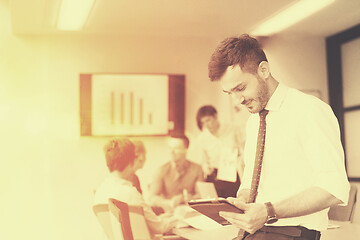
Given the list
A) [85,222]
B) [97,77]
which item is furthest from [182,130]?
[85,222]

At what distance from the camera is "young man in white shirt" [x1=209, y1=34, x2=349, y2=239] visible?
1589 mm

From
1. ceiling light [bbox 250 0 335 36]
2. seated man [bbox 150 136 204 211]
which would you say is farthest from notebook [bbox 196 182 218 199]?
ceiling light [bbox 250 0 335 36]

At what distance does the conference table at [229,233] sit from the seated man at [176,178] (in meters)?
1.87

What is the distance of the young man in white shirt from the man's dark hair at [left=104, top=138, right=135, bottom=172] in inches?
58.6

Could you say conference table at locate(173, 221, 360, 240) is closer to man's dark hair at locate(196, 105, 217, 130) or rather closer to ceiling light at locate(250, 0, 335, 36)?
ceiling light at locate(250, 0, 335, 36)

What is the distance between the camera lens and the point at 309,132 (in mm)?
1654

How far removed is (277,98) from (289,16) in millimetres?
3090

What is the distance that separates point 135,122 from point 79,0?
1.67 metres

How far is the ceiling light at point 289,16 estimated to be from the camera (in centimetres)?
435

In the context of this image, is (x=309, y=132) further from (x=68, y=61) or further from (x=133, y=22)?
(x=68, y=61)

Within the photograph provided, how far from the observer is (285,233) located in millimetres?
1749

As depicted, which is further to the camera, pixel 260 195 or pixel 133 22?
pixel 133 22

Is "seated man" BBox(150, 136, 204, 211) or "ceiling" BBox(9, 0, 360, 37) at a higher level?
"ceiling" BBox(9, 0, 360, 37)

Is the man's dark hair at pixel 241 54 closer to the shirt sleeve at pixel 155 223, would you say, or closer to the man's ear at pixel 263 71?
the man's ear at pixel 263 71
